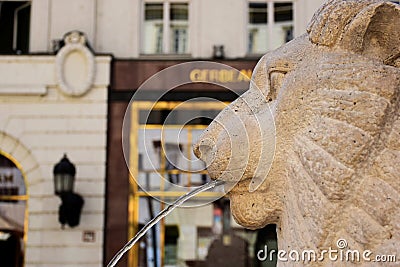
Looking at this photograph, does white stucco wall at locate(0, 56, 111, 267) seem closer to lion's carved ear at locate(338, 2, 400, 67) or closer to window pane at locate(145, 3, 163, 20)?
window pane at locate(145, 3, 163, 20)

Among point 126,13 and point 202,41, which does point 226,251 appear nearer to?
point 202,41

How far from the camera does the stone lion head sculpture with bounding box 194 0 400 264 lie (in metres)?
1.96

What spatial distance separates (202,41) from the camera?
12.4 meters

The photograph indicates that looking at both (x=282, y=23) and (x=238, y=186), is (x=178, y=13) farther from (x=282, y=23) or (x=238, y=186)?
(x=238, y=186)

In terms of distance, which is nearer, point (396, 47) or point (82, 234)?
point (396, 47)

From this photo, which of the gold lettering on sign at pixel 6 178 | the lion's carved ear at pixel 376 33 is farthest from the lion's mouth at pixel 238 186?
the gold lettering on sign at pixel 6 178

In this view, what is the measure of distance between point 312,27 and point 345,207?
57cm

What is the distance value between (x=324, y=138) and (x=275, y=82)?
1.23 feet

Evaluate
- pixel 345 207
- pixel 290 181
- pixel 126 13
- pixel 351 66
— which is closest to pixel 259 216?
pixel 290 181

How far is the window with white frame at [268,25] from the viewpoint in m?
12.5

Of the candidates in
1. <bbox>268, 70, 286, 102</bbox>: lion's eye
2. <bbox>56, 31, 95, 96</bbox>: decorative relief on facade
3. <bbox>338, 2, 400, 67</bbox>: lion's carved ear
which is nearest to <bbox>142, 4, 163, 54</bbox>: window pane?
<bbox>56, 31, 95, 96</bbox>: decorative relief on facade

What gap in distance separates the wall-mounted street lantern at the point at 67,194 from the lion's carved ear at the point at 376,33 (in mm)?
9574

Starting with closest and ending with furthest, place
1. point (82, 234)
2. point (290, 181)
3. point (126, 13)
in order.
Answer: point (290, 181)
point (82, 234)
point (126, 13)

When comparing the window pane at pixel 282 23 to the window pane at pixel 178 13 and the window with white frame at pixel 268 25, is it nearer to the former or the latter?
the window with white frame at pixel 268 25
